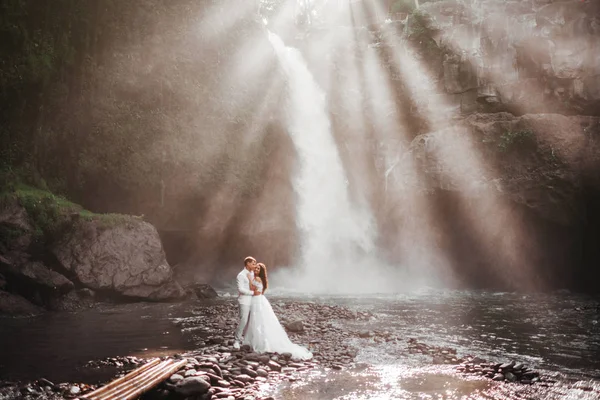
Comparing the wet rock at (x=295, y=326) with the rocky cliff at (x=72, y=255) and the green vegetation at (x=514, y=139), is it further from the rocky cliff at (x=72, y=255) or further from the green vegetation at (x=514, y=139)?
the green vegetation at (x=514, y=139)

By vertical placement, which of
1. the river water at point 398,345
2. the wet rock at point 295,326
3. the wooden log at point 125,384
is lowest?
the river water at point 398,345

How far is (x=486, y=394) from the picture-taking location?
666 cm

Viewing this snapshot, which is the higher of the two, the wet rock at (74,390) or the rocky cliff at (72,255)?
the rocky cliff at (72,255)

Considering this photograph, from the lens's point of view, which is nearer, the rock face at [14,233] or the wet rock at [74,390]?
the wet rock at [74,390]

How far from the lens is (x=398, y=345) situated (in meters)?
10.3

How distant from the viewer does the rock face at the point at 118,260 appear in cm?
1791

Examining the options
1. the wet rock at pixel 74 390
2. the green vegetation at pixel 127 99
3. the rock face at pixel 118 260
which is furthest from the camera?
the green vegetation at pixel 127 99

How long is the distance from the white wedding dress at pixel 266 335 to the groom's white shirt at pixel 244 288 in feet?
0.67

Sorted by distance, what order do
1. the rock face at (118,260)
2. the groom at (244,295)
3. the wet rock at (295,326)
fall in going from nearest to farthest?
the groom at (244,295) < the wet rock at (295,326) < the rock face at (118,260)

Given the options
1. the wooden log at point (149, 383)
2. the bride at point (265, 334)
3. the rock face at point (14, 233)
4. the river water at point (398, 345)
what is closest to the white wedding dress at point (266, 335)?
the bride at point (265, 334)

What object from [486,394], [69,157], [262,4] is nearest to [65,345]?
[486,394]

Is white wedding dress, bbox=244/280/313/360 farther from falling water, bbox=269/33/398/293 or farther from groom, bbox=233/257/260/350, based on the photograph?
falling water, bbox=269/33/398/293

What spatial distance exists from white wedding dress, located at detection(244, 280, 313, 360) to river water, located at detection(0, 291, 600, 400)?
130 centimetres

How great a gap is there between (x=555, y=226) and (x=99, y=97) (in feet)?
85.0
